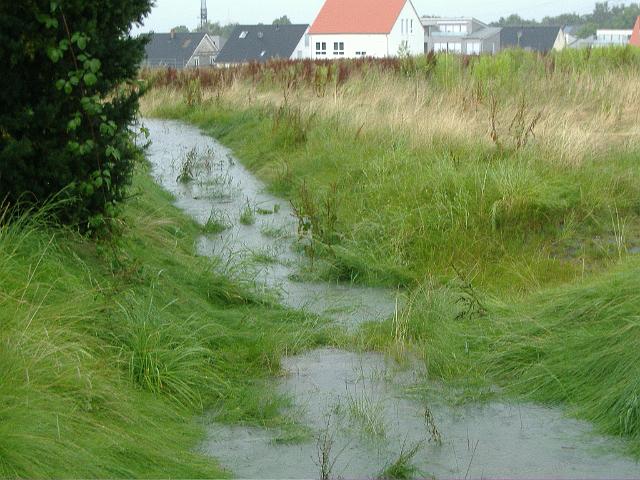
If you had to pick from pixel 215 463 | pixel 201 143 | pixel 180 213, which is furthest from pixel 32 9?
pixel 201 143

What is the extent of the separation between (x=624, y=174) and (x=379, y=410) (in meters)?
5.77

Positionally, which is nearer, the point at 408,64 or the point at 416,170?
the point at 416,170

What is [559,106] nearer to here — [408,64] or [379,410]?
[408,64]

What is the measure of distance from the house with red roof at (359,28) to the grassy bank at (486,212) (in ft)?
182

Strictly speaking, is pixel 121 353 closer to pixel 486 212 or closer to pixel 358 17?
pixel 486 212

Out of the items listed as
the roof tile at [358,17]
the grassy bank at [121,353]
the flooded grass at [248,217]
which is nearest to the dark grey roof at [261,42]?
the roof tile at [358,17]

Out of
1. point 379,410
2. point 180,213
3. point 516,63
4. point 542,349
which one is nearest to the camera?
point 379,410

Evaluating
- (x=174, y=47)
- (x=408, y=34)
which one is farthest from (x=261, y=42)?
(x=408, y=34)

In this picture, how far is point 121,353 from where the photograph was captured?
17.3ft

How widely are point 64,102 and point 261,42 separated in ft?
255

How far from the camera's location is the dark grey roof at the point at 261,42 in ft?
268

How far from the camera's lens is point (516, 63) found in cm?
2066

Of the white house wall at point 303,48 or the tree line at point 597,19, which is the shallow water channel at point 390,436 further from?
the tree line at point 597,19

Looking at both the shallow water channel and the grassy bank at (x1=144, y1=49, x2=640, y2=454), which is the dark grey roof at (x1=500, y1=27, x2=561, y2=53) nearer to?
the grassy bank at (x1=144, y1=49, x2=640, y2=454)
